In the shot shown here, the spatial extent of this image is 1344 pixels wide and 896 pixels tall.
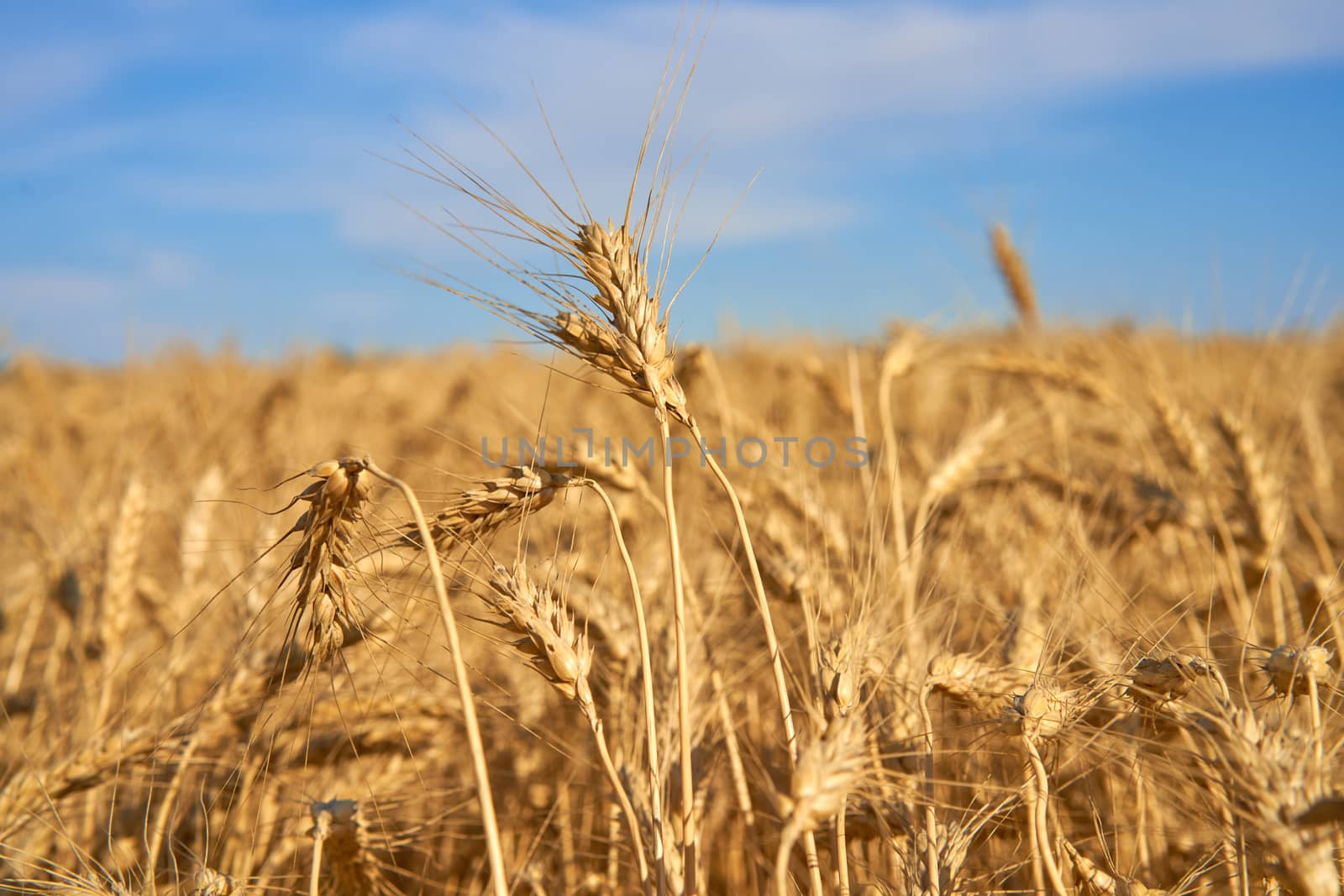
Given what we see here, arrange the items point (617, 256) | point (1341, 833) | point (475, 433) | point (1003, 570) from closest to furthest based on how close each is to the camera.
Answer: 1. point (1341, 833)
2. point (617, 256)
3. point (1003, 570)
4. point (475, 433)

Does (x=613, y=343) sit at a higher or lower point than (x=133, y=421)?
lower

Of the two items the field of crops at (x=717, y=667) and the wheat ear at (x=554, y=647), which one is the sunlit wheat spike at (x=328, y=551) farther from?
the wheat ear at (x=554, y=647)

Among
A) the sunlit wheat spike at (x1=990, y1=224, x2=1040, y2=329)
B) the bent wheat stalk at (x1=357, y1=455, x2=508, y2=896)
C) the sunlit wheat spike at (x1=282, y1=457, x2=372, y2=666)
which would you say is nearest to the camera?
the bent wheat stalk at (x1=357, y1=455, x2=508, y2=896)

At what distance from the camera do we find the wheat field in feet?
4.19

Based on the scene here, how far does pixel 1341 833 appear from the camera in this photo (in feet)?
3.53

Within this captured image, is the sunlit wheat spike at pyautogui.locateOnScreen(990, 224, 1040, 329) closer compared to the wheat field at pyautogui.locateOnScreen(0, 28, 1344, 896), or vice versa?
the wheat field at pyautogui.locateOnScreen(0, 28, 1344, 896)

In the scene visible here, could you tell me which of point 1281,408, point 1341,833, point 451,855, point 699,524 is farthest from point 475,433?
point 1281,408

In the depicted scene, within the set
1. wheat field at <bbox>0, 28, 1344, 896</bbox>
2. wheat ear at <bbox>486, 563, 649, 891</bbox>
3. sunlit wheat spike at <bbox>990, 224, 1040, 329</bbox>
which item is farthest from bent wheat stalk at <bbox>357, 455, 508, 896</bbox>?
sunlit wheat spike at <bbox>990, 224, 1040, 329</bbox>

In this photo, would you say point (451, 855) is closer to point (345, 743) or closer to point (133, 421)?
point (345, 743)

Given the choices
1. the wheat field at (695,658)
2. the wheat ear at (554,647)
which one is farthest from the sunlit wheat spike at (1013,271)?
the wheat ear at (554,647)

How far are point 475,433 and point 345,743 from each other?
3.14 meters

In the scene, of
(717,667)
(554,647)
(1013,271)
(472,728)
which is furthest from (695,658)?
(1013,271)

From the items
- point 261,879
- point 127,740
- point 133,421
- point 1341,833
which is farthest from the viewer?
point 133,421

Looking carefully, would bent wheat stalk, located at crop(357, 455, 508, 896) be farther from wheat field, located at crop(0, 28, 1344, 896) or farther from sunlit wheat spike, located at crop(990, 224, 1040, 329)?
sunlit wheat spike, located at crop(990, 224, 1040, 329)
